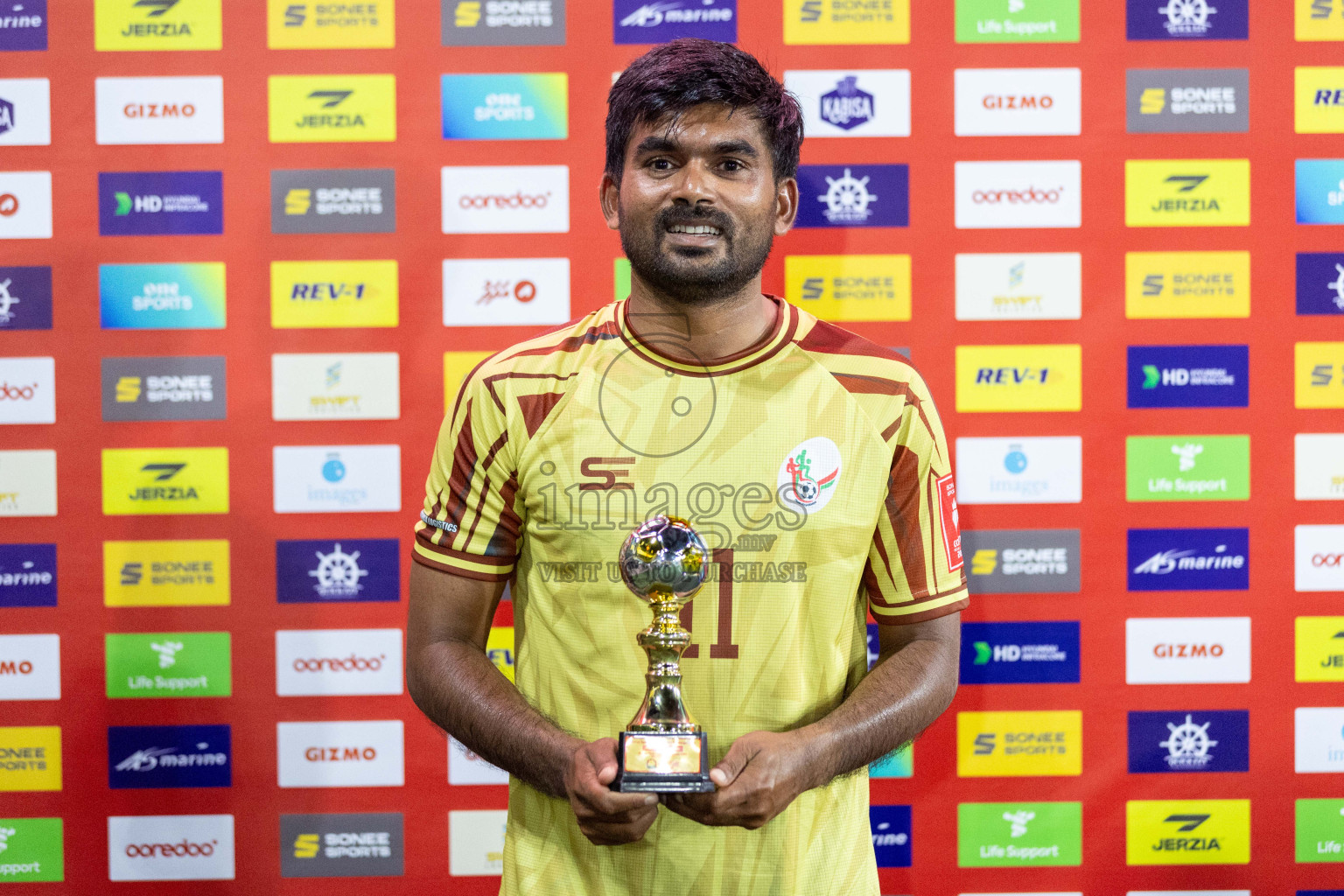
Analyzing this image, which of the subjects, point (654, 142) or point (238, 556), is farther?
point (238, 556)

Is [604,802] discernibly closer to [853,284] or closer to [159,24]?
[853,284]

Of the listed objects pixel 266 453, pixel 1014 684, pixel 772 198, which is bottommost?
pixel 1014 684

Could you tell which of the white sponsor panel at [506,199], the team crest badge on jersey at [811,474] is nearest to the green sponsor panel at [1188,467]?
the team crest badge on jersey at [811,474]

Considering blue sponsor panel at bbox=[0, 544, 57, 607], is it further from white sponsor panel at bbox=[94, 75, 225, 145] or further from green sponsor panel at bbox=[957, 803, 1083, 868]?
green sponsor panel at bbox=[957, 803, 1083, 868]

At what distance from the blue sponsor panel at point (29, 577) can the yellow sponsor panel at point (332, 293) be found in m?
0.73

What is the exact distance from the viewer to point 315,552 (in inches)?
86.4

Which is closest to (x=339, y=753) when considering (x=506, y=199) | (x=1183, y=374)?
(x=506, y=199)

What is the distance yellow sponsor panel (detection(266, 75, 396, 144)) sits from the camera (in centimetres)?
215

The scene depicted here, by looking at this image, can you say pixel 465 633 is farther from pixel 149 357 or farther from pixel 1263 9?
pixel 1263 9

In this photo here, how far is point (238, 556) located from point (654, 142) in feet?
4.80

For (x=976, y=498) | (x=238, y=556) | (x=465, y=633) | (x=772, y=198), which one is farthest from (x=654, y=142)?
(x=238, y=556)

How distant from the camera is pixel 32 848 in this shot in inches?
88.0

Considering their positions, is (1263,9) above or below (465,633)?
above

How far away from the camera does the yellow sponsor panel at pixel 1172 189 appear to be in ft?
7.13
